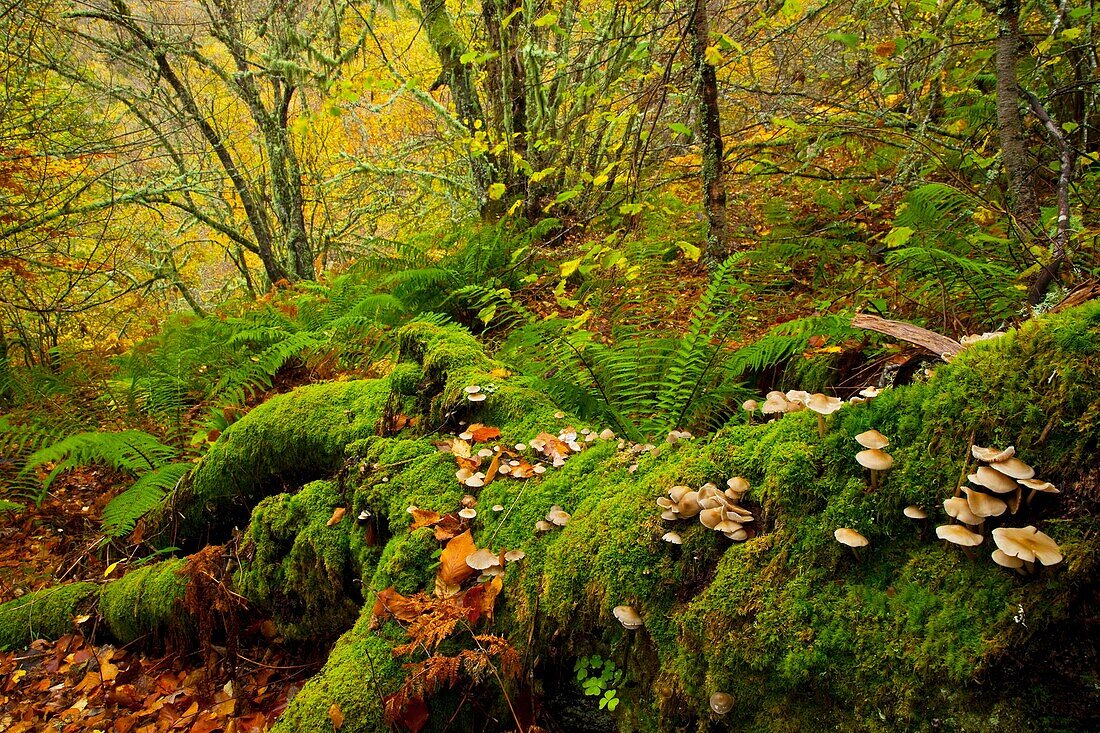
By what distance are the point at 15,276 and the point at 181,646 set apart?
19.5 ft

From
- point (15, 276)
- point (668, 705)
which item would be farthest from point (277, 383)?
point (668, 705)

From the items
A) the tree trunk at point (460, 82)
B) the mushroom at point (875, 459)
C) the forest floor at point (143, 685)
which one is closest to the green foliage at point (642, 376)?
the mushroom at point (875, 459)

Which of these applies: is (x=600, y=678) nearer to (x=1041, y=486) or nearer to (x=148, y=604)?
(x=1041, y=486)

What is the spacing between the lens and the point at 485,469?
2311 millimetres

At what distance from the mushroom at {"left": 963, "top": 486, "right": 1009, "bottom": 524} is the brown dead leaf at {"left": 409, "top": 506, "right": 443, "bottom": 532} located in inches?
65.6

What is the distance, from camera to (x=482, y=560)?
6.04 feet

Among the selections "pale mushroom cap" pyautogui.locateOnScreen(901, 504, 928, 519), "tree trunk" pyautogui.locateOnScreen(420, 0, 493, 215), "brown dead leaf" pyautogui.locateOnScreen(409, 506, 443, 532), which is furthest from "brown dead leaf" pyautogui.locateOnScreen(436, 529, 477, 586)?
"tree trunk" pyautogui.locateOnScreen(420, 0, 493, 215)

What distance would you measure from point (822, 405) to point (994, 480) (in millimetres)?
373

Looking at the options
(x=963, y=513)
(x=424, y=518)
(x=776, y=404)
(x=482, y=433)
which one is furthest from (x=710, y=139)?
(x=963, y=513)

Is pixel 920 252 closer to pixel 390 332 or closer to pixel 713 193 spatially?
pixel 713 193

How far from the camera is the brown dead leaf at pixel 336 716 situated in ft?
5.88

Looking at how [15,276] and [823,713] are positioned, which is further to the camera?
[15,276]

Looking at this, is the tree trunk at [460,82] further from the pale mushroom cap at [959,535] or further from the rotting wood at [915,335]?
the pale mushroom cap at [959,535]

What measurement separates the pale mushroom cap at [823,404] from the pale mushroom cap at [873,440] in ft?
0.39
